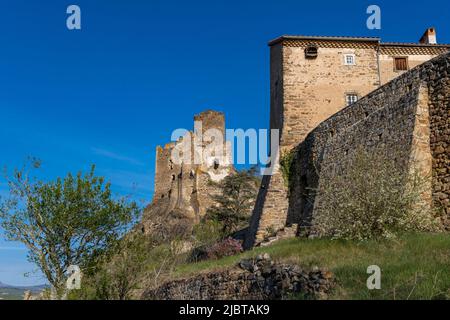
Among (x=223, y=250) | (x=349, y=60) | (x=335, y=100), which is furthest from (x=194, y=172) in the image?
(x=223, y=250)

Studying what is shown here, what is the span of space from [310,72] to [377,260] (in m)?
17.6

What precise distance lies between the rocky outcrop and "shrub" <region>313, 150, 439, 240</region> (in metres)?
2.31

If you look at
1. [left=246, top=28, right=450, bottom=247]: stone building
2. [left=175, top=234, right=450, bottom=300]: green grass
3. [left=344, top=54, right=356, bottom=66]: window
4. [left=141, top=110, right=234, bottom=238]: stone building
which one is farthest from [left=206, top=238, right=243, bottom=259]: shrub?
[left=141, top=110, right=234, bottom=238]: stone building

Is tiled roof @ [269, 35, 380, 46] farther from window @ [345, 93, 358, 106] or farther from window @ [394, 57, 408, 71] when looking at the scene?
window @ [345, 93, 358, 106]

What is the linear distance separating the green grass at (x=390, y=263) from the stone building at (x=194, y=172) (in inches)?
1558

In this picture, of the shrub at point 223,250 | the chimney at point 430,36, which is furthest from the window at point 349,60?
the shrub at point 223,250

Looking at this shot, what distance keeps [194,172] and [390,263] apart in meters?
47.4

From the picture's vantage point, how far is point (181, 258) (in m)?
23.8

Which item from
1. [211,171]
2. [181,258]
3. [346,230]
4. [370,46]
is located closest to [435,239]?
[346,230]

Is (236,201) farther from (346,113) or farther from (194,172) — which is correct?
(194,172)

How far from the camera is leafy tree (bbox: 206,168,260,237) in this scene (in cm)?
3516

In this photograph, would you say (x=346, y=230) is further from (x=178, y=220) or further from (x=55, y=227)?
(x=178, y=220)

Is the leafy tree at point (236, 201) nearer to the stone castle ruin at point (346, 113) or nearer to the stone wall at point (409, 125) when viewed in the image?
the stone castle ruin at point (346, 113)

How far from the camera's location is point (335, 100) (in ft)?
84.3
